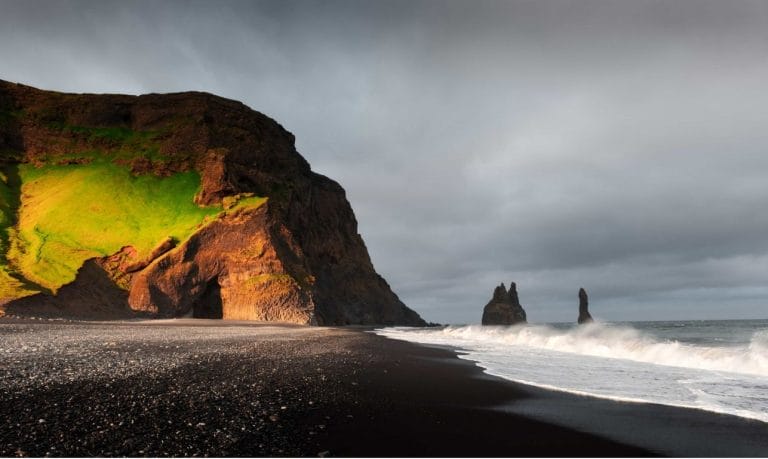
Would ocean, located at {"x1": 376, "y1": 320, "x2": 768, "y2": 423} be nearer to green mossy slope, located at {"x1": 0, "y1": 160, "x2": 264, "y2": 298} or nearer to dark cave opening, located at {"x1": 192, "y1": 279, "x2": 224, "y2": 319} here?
green mossy slope, located at {"x1": 0, "y1": 160, "x2": 264, "y2": 298}

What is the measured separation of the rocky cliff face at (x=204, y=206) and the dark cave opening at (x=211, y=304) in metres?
0.13

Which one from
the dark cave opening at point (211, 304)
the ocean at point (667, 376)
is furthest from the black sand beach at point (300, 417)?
the dark cave opening at point (211, 304)

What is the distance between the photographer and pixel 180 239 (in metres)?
52.0

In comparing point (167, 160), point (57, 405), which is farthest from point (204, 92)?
point (57, 405)

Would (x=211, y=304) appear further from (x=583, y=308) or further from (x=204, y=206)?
(x=583, y=308)

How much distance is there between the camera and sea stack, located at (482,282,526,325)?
150m

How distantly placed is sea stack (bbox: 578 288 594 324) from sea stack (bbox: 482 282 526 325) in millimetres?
19328

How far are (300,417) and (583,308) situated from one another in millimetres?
160498

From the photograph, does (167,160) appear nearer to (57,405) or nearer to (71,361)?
(71,361)

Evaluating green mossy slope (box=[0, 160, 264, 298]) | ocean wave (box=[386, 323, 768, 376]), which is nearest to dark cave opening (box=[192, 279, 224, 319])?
green mossy slope (box=[0, 160, 264, 298])

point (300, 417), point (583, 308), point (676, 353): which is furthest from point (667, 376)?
point (583, 308)

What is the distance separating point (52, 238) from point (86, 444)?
53128mm

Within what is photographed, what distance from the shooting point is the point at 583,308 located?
488 ft

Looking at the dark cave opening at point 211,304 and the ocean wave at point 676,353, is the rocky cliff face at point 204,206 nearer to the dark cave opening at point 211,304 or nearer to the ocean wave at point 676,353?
the dark cave opening at point 211,304
